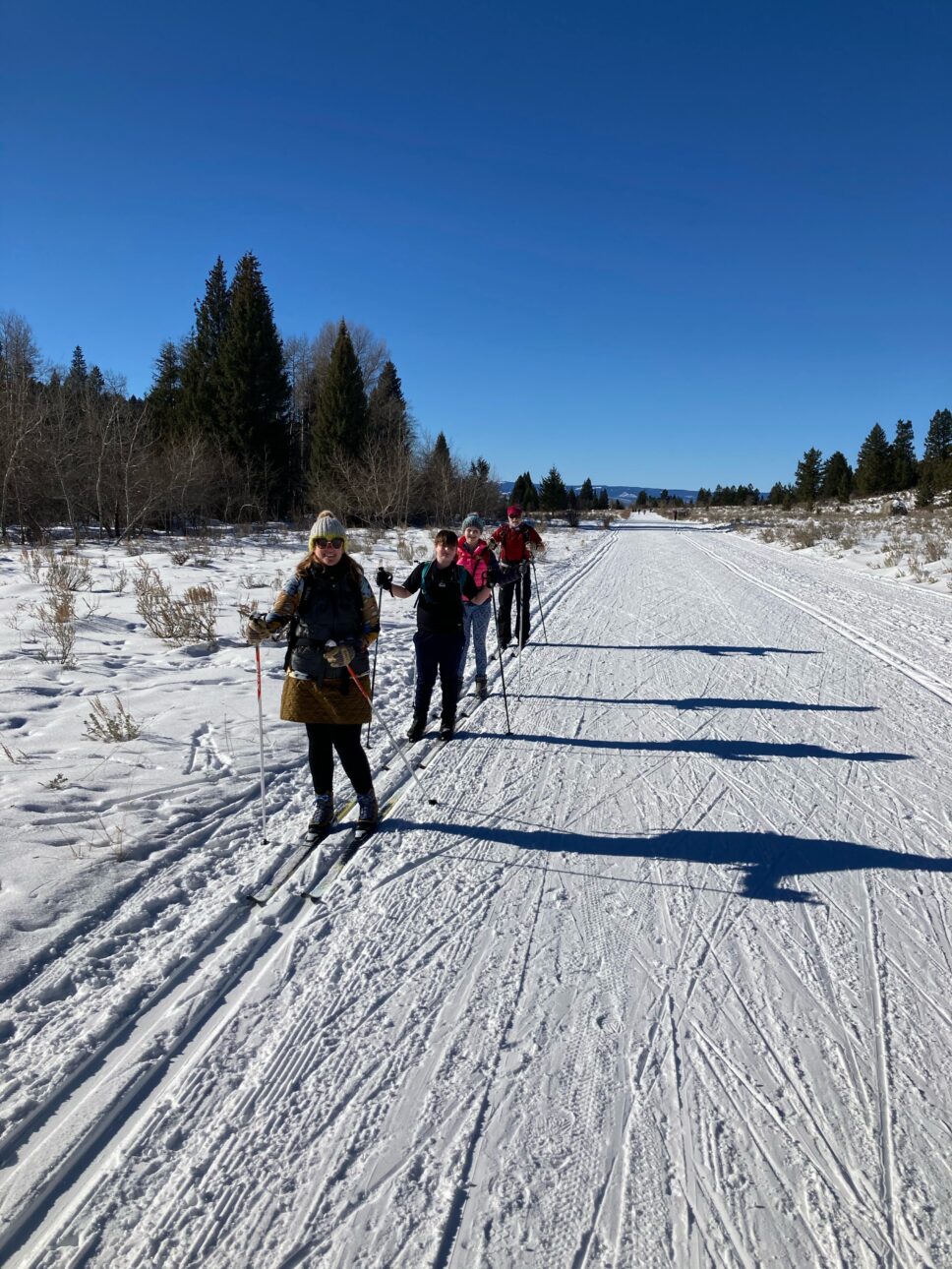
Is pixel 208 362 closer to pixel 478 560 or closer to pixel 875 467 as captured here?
pixel 478 560

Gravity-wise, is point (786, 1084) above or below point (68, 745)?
below

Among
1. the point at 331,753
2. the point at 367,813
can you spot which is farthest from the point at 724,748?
the point at 331,753

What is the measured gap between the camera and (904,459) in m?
68.9

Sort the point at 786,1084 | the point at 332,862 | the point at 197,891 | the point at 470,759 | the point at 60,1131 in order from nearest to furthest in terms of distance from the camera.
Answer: the point at 60,1131
the point at 786,1084
the point at 197,891
the point at 332,862
the point at 470,759

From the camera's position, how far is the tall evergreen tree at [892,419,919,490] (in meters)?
67.9

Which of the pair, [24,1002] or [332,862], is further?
[332,862]

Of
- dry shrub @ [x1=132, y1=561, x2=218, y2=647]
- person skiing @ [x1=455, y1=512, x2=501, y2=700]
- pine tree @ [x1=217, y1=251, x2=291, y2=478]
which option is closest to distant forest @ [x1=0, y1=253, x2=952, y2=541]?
pine tree @ [x1=217, y1=251, x2=291, y2=478]

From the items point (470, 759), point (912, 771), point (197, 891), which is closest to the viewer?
point (197, 891)

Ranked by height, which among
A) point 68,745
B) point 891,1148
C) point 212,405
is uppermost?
point 212,405

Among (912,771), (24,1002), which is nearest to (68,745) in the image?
(24,1002)

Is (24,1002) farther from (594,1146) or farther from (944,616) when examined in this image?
(944,616)

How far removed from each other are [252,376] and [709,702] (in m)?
35.8

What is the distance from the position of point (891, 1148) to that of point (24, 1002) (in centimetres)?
338

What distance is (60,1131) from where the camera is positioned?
2363 mm
